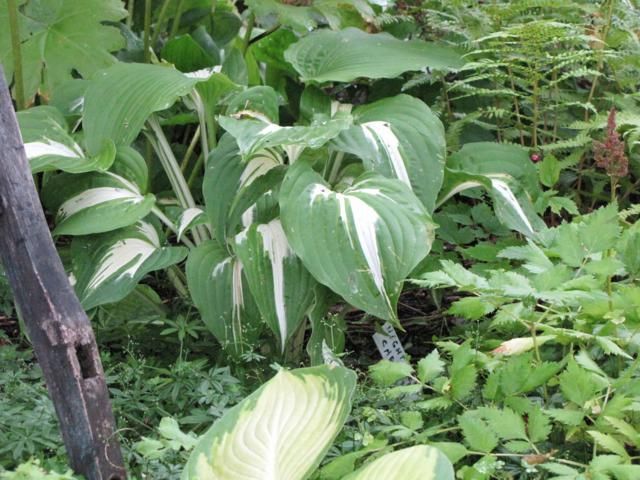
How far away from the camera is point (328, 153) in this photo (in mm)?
2266

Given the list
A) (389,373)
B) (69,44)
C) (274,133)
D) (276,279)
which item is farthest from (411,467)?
(69,44)

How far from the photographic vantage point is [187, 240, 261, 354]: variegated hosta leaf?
2.04 metres

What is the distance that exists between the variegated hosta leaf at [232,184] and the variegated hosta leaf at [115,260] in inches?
4.8

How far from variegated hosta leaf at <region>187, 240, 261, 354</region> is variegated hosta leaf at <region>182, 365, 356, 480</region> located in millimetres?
464

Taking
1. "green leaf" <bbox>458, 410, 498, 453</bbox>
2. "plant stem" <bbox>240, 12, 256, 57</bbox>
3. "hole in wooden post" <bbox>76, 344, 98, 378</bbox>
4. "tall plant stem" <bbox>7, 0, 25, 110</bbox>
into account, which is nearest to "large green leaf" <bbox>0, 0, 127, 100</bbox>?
"tall plant stem" <bbox>7, 0, 25, 110</bbox>

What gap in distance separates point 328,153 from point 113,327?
71 centimetres

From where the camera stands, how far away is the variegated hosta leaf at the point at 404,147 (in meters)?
2.18

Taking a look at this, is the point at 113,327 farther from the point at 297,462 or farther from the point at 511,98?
the point at 511,98

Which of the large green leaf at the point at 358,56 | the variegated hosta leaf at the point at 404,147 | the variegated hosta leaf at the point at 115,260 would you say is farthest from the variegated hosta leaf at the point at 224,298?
the large green leaf at the point at 358,56

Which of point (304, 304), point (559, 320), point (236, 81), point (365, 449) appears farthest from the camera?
point (236, 81)

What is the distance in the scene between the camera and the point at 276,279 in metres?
2.03

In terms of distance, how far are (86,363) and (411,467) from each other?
23.8 inches

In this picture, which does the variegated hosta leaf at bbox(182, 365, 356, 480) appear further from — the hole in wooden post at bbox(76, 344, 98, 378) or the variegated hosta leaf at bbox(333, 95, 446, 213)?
the variegated hosta leaf at bbox(333, 95, 446, 213)

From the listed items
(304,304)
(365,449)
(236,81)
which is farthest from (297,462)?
(236,81)
